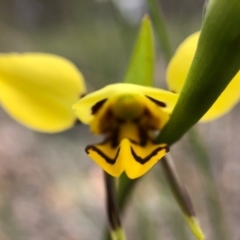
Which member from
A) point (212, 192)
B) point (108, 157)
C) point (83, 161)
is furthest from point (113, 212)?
point (83, 161)

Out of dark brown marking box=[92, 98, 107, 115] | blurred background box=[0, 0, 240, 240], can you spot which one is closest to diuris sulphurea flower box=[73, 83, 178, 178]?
dark brown marking box=[92, 98, 107, 115]

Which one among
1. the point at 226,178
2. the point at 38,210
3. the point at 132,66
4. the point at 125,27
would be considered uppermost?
the point at 132,66

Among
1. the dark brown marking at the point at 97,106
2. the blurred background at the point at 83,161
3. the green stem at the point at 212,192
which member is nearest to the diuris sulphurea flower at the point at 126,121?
the dark brown marking at the point at 97,106

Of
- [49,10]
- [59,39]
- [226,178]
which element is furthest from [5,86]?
[49,10]

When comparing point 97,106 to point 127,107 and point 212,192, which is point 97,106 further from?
point 212,192

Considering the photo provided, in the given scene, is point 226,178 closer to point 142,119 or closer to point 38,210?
point 38,210

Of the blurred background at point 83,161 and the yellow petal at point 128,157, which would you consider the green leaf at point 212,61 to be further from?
the blurred background at point 83,161

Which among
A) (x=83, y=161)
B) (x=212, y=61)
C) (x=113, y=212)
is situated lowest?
(x=83, y=161)
